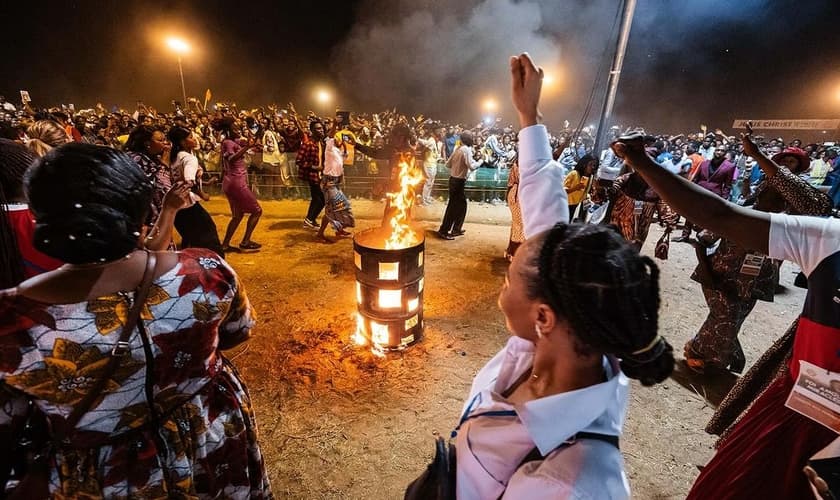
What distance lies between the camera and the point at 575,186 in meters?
6.91

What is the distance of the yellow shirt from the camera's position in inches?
270

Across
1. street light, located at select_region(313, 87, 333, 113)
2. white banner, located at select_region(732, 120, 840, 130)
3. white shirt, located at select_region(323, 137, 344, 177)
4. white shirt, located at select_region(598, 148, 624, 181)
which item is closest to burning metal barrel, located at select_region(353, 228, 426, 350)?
white shirt, located at select_region(323, 137, 344, 177)

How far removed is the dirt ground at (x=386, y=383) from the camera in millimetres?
2930

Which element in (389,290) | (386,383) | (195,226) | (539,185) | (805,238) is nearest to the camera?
(805,238)

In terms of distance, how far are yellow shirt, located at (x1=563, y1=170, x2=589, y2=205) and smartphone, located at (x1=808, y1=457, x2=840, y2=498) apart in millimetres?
5894

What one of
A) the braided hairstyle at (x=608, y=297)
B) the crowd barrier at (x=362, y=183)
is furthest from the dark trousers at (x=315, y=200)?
the braided hairstyle at (x=608, y=297)

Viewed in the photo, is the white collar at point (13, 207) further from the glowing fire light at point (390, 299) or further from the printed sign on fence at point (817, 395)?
the printed sign on fence at point (817, 395)

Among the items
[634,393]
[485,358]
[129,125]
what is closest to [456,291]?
[485,358]

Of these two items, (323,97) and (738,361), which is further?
(323,97)

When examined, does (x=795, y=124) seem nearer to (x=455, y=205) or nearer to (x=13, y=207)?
(x=455, y=205)

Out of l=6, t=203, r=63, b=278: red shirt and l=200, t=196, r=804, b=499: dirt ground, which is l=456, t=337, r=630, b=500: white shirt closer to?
l=200, t=196, r=804, b=499: dirt ground

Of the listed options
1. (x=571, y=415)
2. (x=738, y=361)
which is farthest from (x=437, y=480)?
(x=738, y=361)

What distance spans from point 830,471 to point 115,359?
264 centimetres

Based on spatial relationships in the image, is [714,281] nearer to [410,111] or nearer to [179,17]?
[179,17]
